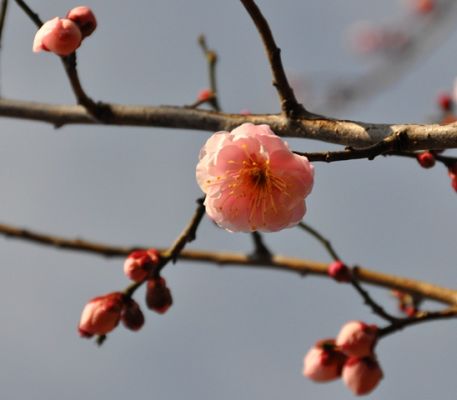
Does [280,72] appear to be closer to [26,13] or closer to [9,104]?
[26,13]

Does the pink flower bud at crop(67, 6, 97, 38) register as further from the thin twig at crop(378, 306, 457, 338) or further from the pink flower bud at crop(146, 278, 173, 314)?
the thin twig at crop(378, 306, 457, 338)

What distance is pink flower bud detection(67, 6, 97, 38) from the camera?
91.6 inches

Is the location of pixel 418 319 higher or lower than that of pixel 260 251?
lower

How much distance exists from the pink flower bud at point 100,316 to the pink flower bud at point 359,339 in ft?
3.35

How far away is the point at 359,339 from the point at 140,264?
1.05 metres

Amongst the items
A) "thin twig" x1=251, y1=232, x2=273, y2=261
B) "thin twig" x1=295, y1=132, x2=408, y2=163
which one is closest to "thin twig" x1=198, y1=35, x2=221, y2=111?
"thin twig" x1=251, y1=232, x2=273, y2=261

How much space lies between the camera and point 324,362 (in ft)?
9.75

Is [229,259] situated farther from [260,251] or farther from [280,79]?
[280,79]

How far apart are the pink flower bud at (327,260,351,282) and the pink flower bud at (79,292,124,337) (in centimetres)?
107

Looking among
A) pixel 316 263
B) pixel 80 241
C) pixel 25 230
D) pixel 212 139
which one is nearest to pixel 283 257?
pixel 316 263

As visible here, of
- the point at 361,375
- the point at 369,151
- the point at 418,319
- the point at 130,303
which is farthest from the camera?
the point at 361,375

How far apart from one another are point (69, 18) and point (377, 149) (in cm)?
128

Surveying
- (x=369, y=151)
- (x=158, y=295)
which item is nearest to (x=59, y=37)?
(x=158, y=295)

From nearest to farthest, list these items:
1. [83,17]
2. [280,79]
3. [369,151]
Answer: [369,151]
[280,79]
[83,17]
